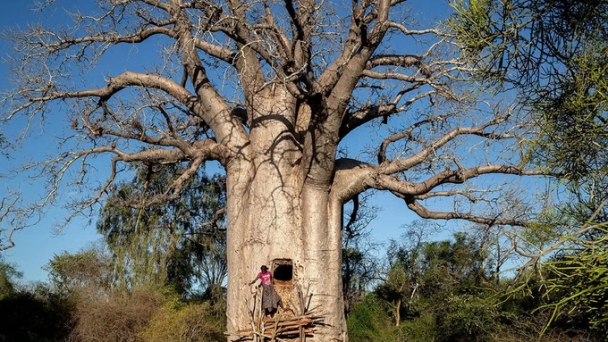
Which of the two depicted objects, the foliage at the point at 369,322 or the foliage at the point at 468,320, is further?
the foliage at the point at 369,322

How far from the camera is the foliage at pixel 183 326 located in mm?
12625

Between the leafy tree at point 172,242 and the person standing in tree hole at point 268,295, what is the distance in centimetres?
876

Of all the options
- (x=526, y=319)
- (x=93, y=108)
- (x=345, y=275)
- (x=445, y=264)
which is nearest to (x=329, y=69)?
(x=93, y=108)

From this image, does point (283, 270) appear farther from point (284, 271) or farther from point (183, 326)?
point (183, 326)

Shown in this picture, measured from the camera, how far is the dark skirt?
6.55 metres

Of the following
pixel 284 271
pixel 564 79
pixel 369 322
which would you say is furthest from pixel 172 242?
pixel 564 79

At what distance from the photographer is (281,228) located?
694cm

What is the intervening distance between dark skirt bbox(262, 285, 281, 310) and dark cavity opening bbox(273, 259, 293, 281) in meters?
0.34

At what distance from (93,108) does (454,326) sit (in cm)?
958

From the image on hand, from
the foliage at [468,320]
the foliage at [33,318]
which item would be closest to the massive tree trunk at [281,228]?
the foliage at [468,320]

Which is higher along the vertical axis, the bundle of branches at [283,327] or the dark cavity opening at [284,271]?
the dark cavity opening at [284,271]

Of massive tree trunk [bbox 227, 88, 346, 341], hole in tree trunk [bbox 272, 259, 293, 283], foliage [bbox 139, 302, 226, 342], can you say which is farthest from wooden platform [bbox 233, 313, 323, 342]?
foliage [bbox 139, 302, 226, 342]

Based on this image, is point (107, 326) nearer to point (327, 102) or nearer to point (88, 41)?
point (88, 41)

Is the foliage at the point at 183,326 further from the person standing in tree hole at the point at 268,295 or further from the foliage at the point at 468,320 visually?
the person standing in tree hole at the point at 268,295
